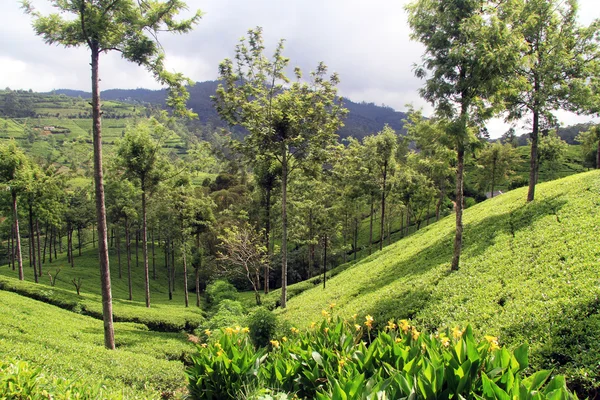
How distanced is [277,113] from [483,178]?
136 feet

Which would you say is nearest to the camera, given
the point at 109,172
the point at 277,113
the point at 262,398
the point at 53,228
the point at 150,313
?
the point at 262,398

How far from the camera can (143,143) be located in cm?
2361

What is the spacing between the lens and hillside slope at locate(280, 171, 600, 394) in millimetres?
7561

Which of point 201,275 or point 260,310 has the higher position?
point 260,310

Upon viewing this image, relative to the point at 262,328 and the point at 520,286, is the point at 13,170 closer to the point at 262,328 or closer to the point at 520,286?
the point at 262,328

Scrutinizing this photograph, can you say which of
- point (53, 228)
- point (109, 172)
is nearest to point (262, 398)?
point (109, 172)

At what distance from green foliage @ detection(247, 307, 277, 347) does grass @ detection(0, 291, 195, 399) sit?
2.54 m

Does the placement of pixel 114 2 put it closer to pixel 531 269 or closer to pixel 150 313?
pixel 531 269

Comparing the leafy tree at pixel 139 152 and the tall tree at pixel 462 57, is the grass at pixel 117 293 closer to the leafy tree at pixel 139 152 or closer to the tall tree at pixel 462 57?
the leafy tree at pixel 139 152

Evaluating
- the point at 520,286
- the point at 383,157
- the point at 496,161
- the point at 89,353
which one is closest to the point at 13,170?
the point at 89,353

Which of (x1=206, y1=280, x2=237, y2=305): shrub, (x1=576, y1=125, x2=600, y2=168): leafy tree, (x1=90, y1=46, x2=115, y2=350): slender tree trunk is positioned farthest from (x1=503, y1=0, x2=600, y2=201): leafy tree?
(x1=576, y1=125, x2=600, y2=168): leafy tree

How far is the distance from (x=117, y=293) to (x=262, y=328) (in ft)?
105

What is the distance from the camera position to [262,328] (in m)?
11.7

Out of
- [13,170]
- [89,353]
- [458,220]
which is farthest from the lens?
[13,170]
